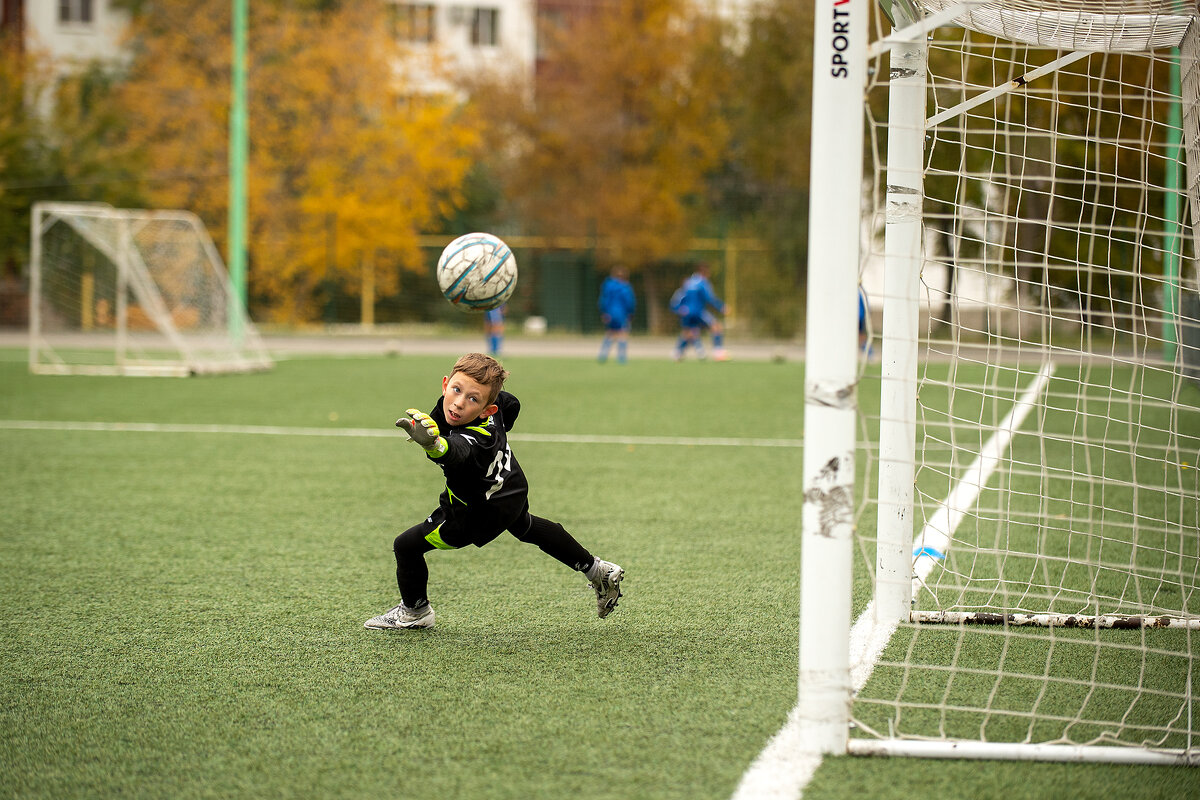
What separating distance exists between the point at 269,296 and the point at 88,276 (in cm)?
1407

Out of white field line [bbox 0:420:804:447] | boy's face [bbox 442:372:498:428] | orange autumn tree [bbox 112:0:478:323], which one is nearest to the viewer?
boy's face [bbox 442:372:498:428]

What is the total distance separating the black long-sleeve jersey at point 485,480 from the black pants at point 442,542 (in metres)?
0.06

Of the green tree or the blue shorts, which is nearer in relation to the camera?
the blue shorts

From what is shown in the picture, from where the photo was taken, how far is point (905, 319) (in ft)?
12.9

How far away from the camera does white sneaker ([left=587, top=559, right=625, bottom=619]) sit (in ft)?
14.2

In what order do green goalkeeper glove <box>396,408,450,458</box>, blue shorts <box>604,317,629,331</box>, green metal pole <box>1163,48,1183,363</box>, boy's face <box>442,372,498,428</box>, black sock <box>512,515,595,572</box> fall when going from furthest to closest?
1. blue shorts <box>604,317,629,331</box>
2. black sock <box>512,515,595,572</box>
3. green metal pole <box>1163,48,1183,363</box>
4. boy's face <box>442,372,498,428</box>
5. green goalkeeper glove <box>396,408,450,458</box>

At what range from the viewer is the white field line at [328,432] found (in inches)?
397

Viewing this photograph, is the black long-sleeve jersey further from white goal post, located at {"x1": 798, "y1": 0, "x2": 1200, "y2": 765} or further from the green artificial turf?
white goal post, located at {"x1": 798, "y1": 0, "x2": 1200, "y2": 765}

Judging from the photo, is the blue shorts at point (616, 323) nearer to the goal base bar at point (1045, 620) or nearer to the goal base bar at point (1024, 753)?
the goal base bar at point (1045, 620)

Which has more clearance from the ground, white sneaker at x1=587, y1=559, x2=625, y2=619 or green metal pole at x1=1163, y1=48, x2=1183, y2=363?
green metal pole at x1=1163, y1=48, x2=1183, y2=363

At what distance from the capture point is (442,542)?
4.11m

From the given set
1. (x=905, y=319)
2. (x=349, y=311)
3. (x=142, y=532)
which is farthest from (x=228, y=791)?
(x=349, y=311)

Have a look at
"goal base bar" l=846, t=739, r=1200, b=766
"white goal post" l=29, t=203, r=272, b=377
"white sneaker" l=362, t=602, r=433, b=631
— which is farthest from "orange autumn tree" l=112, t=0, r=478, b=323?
"goal base bar" l=846, t=739, r=1200, b=766

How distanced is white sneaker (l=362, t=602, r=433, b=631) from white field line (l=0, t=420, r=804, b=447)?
18.6ft
